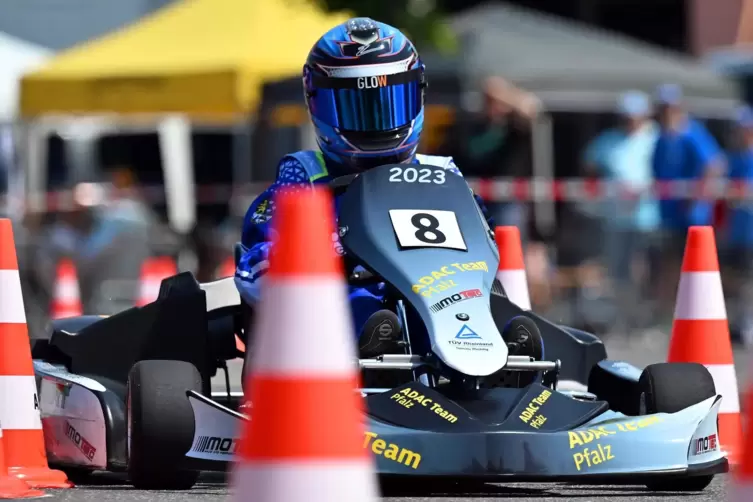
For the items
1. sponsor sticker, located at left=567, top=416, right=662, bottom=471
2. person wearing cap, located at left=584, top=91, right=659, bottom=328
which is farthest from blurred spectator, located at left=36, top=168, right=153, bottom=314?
sponsor sticker, located at left=567, top=416, right=662, bottom=471

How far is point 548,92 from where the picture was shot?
1861 centimetres

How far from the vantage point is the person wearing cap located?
51.1 ft

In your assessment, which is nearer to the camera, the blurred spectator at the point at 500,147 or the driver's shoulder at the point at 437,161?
the driver's shoulder at the point at 437,161

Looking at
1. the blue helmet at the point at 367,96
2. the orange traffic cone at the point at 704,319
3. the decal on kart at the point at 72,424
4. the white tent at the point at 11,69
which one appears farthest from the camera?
the white tent at the point at 11,69

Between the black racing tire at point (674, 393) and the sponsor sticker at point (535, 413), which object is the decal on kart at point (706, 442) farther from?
the sponsor sticker at point (535, 413)

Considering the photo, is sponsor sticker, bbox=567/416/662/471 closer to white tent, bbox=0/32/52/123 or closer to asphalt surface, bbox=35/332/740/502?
asphalt surface, bbox=35/332/740/502

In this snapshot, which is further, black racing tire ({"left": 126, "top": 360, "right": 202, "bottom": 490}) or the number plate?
the number plate

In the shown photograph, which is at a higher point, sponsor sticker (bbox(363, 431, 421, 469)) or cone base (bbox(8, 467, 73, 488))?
sponsor sticker (bbox(363, 431, 421, 469))

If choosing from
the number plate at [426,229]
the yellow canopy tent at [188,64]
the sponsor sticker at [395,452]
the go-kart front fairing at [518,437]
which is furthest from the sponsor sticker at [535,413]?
the yellow canopy tent at [188,64]

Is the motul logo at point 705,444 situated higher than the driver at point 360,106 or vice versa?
the driver at point 360,106

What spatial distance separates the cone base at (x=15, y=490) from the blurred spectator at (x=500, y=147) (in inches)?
343

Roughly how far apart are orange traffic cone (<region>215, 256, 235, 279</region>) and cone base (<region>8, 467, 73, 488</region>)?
7332 millimetres

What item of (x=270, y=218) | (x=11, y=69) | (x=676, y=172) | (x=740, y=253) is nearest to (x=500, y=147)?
(x=676, y=172)

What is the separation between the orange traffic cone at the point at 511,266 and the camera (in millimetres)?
8328
